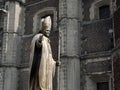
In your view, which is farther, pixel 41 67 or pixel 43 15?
pixel 43 15

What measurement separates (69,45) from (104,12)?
8.91ft

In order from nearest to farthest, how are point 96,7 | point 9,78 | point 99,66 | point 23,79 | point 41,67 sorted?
point 41,67
point 99,66
point 96,7
point 9,78
point 23,79

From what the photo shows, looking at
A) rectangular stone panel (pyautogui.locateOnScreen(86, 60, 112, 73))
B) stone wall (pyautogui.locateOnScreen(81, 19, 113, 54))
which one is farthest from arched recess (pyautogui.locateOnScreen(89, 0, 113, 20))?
rectangular stone panel (pyautogui.locateOnScreen(86, 60, 112, 73))

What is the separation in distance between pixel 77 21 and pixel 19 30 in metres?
4.05

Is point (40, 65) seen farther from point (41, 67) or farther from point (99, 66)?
point (99, 66)

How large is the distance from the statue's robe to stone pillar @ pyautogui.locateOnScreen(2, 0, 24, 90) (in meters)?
11.9

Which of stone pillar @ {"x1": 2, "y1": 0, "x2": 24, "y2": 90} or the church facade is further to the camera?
stone pillar @ {"x1": 2, "y1": 0, "x2": 24, "y2": 90}

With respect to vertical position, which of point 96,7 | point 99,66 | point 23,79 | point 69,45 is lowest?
point 23,79

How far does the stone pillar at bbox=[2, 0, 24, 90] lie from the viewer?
1648 centimetres

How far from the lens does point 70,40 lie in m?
14.8

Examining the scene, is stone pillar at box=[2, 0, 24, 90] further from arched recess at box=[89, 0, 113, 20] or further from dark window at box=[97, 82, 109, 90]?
dark window at box=[97, 82, 109, 90]

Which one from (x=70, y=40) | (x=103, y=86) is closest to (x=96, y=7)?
(x=70, y=40)

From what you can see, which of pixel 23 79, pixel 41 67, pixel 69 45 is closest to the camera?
pixel 41 67

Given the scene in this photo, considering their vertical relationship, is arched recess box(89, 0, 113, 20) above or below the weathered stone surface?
above
